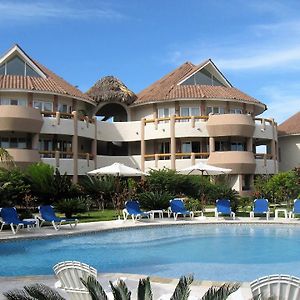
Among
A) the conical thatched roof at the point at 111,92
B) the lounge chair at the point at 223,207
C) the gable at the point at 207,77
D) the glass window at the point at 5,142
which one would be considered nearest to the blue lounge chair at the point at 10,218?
the lounge chair at the point at 223,207

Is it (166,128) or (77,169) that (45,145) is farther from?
(166,128)

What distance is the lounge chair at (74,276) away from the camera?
291 inches

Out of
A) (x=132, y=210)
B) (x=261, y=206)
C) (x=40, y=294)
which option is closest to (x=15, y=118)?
(x=132, y=210)

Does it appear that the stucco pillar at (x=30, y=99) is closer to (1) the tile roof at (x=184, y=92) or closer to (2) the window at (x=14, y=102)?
(2) the window at (x=14, y=102)

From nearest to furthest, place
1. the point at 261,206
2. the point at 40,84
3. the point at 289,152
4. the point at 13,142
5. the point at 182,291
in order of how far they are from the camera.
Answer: the point at 182,291
the point at 261,206
the point at 13,142
the point at 40,84
the point at 289,152

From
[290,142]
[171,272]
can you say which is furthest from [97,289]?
[290,142]

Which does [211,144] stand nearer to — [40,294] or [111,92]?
[111,92]

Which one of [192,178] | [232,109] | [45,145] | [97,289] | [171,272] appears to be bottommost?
[171,272]

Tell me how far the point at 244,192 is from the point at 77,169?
12.3m

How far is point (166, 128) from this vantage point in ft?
124

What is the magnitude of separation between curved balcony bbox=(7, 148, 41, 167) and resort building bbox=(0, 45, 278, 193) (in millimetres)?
64

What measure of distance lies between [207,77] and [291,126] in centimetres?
983

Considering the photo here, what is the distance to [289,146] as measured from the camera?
45688 mm

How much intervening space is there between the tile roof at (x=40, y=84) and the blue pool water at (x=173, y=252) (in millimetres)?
17721
